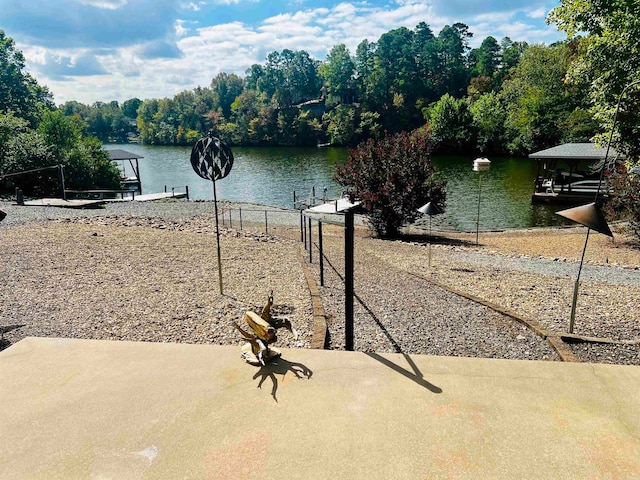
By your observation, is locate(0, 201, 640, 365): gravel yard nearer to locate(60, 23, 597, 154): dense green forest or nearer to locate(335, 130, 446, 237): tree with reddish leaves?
locate(335, 130, 446, 237): tree with reddish leaves

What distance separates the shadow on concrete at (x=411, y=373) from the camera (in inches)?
149

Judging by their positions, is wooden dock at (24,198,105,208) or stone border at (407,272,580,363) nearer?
stone border at (407,272,580,363)

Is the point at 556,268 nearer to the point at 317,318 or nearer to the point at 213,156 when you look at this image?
the point at 317,318

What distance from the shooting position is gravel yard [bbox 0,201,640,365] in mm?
5590

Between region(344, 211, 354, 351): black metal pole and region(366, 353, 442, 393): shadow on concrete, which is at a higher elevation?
region(344, 211, 354, 351): black metal pole

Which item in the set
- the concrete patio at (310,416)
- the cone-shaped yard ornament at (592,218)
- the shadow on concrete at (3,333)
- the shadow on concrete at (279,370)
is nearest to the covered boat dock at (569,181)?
the cone-shaped yard ornament at (592,218)

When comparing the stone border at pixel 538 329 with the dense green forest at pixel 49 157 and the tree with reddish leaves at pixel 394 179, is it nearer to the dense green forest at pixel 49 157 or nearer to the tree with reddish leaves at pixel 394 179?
the tree with reddish leaves at pixel 394 179

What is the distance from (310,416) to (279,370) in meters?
0.77

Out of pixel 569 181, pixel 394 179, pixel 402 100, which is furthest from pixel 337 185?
pixel 402 100

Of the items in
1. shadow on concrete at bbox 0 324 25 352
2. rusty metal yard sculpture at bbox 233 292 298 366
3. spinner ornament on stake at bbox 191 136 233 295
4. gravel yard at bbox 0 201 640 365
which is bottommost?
gravel yard at bbox 0 201 640 365

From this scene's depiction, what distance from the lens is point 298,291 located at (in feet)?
24.2

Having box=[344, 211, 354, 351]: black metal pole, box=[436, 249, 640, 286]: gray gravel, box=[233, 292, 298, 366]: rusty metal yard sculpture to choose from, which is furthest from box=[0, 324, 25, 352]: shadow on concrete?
box=[436, 249, 640, 286]: gray gravel

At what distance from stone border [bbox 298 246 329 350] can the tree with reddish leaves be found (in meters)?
7.98

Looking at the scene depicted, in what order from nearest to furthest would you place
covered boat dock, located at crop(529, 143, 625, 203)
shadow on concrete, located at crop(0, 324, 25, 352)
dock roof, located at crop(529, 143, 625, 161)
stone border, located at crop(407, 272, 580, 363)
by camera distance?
stone border, located at crop(407, 272, 580, 363) → shadow on concrete, located at crop(0, 324, 25, 352) → dock roof, located at crop(529, 143, 625, 161) → covered boat dock, located at crop(529, 143, 625, 203)
